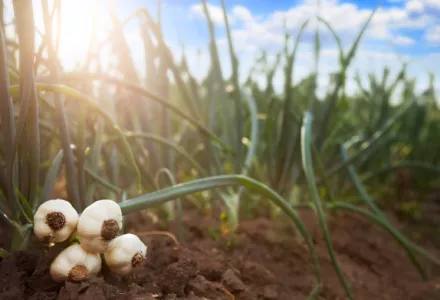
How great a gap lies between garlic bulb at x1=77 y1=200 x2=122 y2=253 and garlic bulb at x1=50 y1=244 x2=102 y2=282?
15 millimetres

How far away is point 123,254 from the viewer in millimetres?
802

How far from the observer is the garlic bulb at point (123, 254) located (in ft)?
2.64

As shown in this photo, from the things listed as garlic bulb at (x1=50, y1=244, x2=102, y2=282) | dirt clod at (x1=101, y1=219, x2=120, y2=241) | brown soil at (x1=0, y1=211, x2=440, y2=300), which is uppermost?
dirt clod at (x1=101, y1=219, x2=120, y2=241)

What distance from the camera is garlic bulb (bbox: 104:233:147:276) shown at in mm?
803

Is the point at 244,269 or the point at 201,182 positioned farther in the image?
the point at 244,269

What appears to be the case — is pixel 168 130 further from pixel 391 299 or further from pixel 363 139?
pixel 363 139

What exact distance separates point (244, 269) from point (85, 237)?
38cm

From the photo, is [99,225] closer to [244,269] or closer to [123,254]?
[123,254]

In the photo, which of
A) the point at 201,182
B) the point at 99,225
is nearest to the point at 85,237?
the point at 99,225

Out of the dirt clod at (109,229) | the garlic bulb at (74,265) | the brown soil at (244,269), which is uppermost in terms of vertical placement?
the dirt clod at (109,229)

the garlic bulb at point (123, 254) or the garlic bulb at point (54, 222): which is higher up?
the garlic bulb at point (54, 222)

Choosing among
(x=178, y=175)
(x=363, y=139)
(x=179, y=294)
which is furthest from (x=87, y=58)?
(x=363, y=139)

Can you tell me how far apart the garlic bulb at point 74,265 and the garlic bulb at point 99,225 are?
0.05ft

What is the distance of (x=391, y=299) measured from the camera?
129 centimetres
